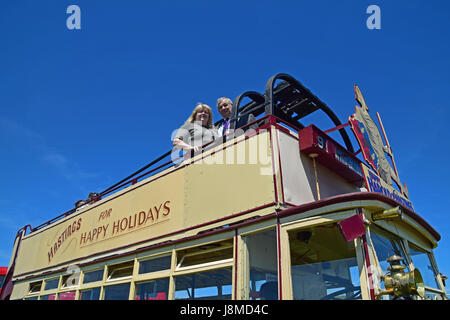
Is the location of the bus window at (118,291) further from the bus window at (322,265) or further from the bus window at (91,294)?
the bus window at (322,265)

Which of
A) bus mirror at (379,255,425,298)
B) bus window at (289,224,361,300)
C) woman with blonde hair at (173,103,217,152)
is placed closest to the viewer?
bus mirror at (379,255,425,298)

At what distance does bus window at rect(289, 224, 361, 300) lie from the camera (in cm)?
327

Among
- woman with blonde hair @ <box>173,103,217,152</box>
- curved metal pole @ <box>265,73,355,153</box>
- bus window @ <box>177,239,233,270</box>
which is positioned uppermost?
curved metal pole @ <box>265,73,355,153</box>

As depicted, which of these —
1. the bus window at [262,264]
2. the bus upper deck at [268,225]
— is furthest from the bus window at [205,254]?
the bus window at [262,264]

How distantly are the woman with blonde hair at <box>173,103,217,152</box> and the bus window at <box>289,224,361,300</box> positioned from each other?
2286 millimetres

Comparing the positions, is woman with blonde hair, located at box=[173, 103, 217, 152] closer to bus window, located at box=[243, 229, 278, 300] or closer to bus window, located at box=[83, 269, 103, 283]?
bus window, located at box=[243, 229, 278, 300]

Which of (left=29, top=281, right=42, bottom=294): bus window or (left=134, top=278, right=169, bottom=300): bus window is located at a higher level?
(left=29, top=281, right=42, bottom=294): bus window

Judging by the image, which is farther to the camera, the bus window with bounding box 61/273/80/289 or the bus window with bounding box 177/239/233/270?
the bus window with bounding box 61/273/80/289

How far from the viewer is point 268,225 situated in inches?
148

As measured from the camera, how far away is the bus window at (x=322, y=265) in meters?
3.27

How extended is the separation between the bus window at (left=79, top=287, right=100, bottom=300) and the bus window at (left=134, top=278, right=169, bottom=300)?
1.09 meters

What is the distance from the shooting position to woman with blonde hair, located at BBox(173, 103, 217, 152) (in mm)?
5426

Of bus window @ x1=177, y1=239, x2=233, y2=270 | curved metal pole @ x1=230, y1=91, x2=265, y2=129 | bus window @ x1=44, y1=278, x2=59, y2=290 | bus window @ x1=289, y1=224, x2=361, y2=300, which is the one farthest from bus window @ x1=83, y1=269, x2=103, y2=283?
bus window @ x1=289, y1=224, x2=361, y2=300

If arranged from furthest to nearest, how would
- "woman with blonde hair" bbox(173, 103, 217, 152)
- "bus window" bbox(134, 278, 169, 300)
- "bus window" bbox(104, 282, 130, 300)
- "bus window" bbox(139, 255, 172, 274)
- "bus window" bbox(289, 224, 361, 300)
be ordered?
1. "woman with blonde hair" bbox(173, 103, 217, 152)
2. "bus window" bbox(104, 282, 130, 300)
3. "bus window" bbox(139, 255, 172, 274)
4. "bus window" bbox(134, 278, 169, 300)
5. "bus window" bbox(289, 224, 361, 300)
